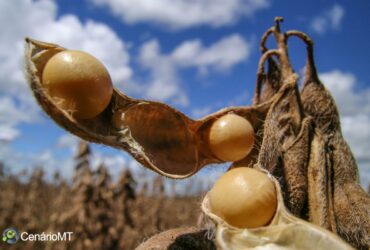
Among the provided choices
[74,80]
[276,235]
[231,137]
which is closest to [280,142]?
[231,137]

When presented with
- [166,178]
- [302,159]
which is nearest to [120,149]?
[166,178]

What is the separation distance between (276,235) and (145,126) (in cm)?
111

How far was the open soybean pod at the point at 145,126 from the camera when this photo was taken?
211cm

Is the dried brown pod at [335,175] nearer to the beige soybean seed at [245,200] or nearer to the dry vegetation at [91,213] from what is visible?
the beige soybean seed at [245,200]

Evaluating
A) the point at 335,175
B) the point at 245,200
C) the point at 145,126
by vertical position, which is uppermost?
the point at 145,126

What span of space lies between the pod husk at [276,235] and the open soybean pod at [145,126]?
646 millimetres

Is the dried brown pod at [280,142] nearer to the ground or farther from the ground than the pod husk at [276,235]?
farther from the ground

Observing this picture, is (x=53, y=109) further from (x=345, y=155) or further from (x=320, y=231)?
(x=345, y=155)

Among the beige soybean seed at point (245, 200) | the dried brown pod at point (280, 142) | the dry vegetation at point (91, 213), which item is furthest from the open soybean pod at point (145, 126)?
the dry vegetation at point (91, 213)

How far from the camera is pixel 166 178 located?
2.46m

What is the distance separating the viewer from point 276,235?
187 centimetres

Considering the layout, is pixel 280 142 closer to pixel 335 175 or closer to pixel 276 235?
pixel 335 175

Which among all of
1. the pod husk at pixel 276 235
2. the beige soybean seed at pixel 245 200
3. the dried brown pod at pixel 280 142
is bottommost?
the pod husk at pixel 276 235

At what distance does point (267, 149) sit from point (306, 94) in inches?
38.1
